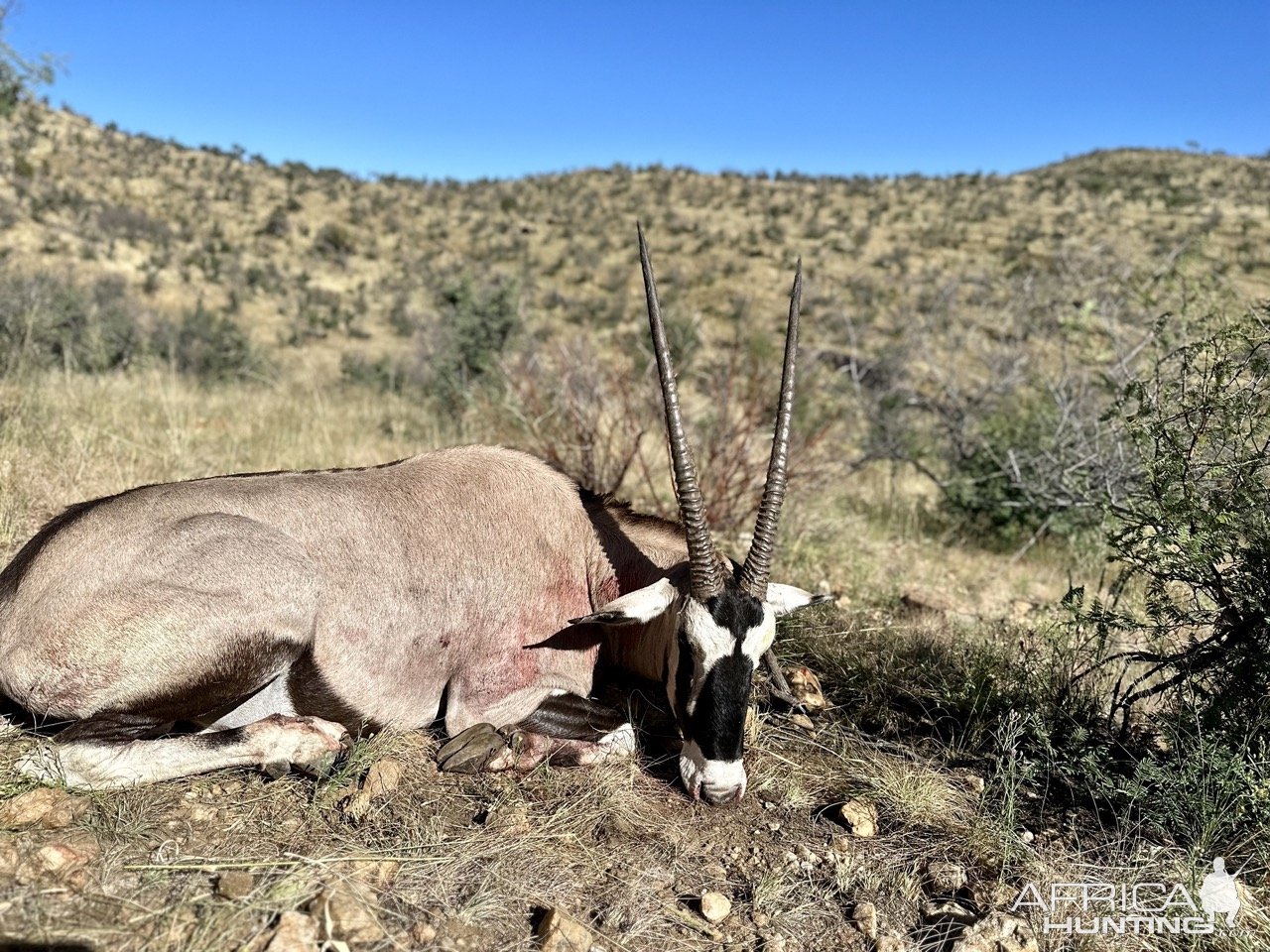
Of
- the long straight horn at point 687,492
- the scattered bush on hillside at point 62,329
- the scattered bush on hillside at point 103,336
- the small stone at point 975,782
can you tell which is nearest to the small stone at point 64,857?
the long straight horn at point 687,492

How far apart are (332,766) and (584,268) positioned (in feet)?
88.8

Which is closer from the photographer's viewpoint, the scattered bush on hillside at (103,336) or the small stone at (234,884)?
the small stone at (234,884)

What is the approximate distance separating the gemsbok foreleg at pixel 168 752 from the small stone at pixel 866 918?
2.01 meters

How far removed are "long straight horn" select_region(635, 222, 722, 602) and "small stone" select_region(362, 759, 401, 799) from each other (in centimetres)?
138

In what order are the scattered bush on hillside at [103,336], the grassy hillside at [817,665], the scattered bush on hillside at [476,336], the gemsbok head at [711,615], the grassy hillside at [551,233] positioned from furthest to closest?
the grassy hillside at [551,233], the scattered bush on hillside at [476,336], the scattered bush on hillside at [103,336], the gemsbok head at [711,615], the grassy hillside at [817,665]

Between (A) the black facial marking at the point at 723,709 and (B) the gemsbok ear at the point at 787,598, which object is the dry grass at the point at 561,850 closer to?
(A) the black facial marking at the point at 723,709

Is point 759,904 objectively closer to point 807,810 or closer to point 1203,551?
point 807,810

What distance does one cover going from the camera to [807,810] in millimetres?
3301

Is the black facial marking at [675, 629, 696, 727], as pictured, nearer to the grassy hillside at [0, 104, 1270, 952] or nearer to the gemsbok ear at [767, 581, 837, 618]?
the grassy hillside at [0, 104, 1270, 952]

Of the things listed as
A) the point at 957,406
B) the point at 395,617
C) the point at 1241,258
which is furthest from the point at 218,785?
the point at 1241,258

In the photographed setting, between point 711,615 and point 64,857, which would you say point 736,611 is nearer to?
point 711,615

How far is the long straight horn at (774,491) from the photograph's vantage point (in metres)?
3.48

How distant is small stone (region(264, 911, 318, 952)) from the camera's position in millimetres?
2273

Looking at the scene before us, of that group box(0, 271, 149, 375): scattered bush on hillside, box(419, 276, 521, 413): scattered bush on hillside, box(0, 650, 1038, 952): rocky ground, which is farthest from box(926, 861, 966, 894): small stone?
box(419, 276, 521, 413): scattered bush on hillside
